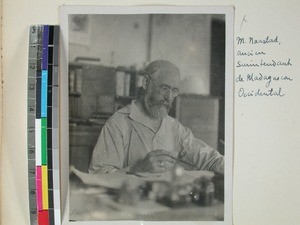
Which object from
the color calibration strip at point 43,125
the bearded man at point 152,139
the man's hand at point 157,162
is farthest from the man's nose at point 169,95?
the color calibration strip at point 43,125

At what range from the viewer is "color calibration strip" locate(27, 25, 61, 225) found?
2.19 ft

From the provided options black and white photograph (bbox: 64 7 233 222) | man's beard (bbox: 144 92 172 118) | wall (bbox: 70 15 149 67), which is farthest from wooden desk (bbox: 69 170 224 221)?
wall (bbox: 70 15 149 67)

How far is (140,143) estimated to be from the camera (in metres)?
0.69

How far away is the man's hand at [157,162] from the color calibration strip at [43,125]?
20 cm

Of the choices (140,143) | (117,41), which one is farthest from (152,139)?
(117,41)

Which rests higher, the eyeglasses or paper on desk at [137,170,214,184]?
the eyeglasses

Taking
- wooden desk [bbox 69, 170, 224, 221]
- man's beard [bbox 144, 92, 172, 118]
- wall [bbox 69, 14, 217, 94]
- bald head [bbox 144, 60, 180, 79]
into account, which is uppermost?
wall [bbox 69, 14, 217, 94]

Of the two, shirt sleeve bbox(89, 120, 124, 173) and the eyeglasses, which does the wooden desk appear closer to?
shirt sleeve bbox(89, 120, 124, 173)
